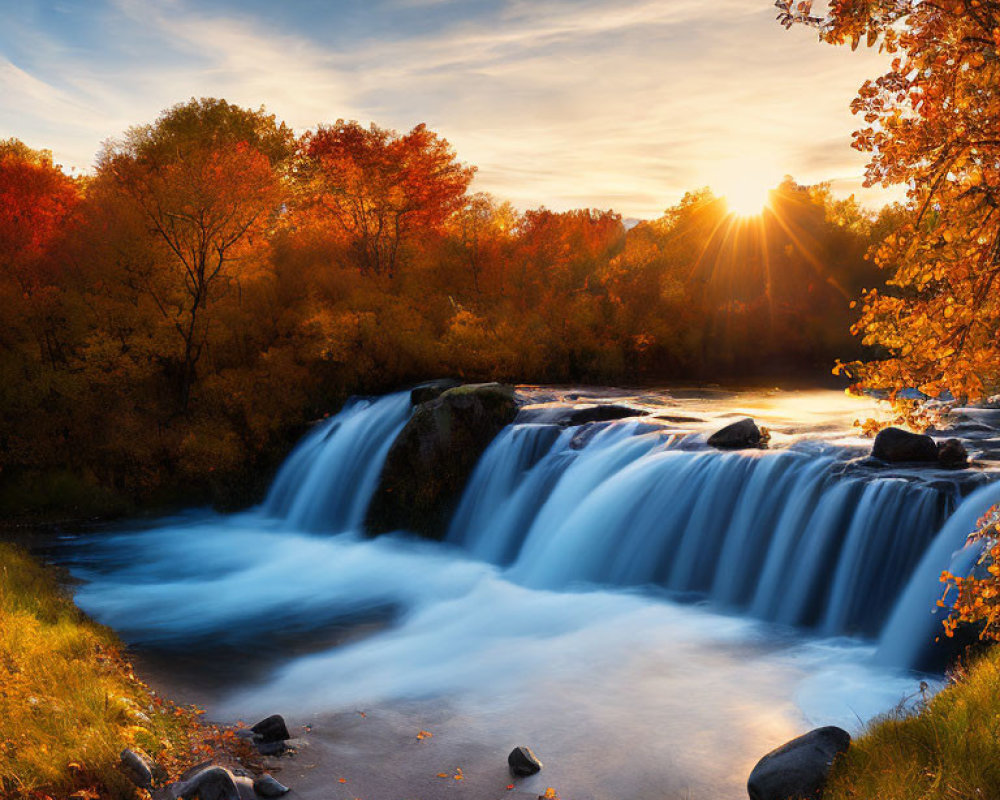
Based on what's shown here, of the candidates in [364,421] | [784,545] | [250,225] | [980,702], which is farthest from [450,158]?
[980,702]

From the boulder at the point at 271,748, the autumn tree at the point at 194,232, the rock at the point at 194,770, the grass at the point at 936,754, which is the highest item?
the autumn tree at the point at 194,232

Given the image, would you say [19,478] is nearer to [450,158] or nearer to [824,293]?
[450,158]

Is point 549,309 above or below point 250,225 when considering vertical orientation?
below

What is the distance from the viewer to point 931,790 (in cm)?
529

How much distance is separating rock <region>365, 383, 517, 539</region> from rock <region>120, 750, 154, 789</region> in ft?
37.5

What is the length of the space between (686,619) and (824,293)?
2948 centimetres

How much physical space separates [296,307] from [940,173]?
2501cm

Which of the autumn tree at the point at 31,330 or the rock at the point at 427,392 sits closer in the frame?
the rock at the point at 427,392

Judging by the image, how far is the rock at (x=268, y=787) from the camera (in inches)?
282

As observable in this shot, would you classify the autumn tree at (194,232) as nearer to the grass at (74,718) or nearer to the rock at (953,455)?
the grass at (74,718)

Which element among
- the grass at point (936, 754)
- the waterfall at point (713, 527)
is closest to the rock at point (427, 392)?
the waterfall at point (713, 527)

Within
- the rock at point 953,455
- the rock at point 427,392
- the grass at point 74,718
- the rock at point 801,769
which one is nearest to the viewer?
the rock at point 801,769

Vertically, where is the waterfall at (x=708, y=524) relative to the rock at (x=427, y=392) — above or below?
below

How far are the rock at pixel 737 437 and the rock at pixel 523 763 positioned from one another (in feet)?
26.6
